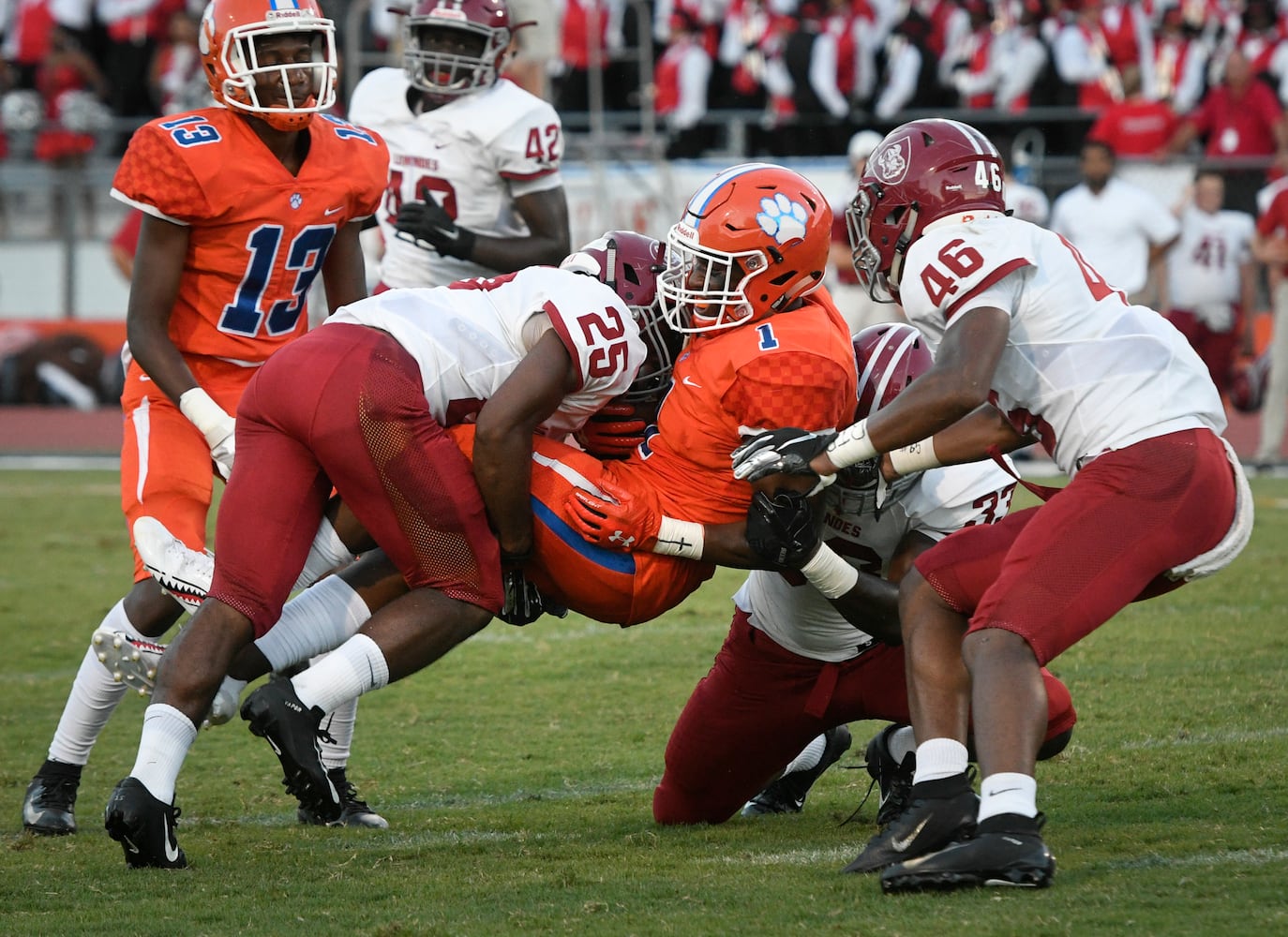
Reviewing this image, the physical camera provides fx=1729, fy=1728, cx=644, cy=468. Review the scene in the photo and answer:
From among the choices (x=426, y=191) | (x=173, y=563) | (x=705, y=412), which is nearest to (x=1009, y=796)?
(x=705, y=412)

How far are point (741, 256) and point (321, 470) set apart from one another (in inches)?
39.6

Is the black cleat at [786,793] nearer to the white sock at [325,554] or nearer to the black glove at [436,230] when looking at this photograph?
the white sock at [325,554]

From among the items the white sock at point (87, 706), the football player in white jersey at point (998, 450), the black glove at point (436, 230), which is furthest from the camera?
the black glove at point (436, 230)

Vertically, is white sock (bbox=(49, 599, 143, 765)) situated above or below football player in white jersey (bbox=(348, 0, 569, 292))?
below

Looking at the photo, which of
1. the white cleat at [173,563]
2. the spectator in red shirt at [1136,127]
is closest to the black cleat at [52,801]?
the white cleat at [173,563]

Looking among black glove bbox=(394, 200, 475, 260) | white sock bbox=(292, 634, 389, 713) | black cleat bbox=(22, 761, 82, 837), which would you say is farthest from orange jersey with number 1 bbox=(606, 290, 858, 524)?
black glove bbox=(394, 200, 475, 260)

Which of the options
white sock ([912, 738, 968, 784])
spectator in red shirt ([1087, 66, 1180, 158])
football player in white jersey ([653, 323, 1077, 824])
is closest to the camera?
white sock ([912, 738, 968, 784])

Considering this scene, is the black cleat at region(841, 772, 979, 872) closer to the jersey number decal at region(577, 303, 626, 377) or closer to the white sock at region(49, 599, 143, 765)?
the jersey number decal at region(577, 303, 626, 377)

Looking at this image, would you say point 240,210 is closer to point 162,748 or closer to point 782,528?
point 162,748

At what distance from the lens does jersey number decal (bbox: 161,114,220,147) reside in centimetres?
427

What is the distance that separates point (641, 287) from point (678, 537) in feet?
2.09

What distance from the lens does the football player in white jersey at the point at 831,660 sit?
389cm

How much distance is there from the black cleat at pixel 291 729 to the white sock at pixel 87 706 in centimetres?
85

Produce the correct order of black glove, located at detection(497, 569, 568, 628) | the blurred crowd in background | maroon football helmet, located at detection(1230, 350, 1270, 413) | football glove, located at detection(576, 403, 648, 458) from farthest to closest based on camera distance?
1. the blurred crowd in background
2. maroon football helmet, located at detection(1230, 350, 1270, 413)
3. football glove, located at detection(576, 403, 648, 458)
4. black glove, located at detection(497, 569, 568, 628)
